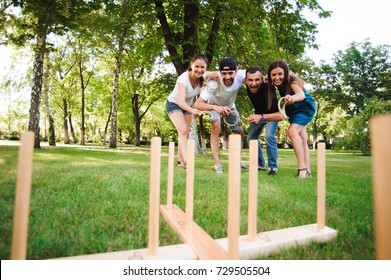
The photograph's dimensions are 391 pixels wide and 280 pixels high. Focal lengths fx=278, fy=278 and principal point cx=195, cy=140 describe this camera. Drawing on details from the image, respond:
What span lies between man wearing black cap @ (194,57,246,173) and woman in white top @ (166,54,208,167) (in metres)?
0.19

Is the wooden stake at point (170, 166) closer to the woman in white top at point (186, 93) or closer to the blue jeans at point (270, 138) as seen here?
the woman in white top at point (186, 93)

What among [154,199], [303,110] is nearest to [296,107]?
[303,110]

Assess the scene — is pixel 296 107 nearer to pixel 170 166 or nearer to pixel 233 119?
pixel 233 119

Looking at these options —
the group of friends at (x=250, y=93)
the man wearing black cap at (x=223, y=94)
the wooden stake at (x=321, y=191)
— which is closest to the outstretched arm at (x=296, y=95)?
the group of friends at (x=250, y=93)

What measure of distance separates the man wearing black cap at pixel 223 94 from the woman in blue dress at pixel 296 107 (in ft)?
1.86

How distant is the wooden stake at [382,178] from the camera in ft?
2.78

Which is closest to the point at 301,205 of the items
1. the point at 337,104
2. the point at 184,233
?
the point at 184,233

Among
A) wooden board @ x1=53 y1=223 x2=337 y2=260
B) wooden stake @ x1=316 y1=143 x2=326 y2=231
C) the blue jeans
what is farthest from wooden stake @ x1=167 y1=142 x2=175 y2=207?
the blue jeans

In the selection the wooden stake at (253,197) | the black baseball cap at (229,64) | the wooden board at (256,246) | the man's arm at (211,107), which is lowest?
the wooden board at (256,246)

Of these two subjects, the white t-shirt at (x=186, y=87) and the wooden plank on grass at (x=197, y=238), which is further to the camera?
the white t-shirt at (x=186, y=87)

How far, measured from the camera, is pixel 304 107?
4.70m

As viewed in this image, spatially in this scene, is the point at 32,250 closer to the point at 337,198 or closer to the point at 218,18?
the point at 337,198

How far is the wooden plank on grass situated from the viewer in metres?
1.59
